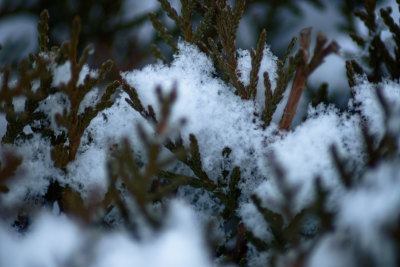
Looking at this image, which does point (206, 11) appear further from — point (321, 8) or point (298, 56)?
point (321, 8)

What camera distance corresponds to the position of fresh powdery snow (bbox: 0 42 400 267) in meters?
0.91

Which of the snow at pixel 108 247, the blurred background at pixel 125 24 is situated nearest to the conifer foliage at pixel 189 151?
the snow at pixel 108 247

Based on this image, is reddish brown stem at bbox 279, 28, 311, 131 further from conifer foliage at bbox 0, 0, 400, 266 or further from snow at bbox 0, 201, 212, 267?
snow at bbox 0, 201, 212, 267

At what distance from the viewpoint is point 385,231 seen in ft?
2.52

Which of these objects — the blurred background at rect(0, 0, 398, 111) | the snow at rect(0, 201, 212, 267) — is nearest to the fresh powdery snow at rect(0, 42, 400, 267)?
the snow at rect(0, 201, 212, 267)

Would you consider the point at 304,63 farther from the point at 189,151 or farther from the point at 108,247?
the point at 108,247

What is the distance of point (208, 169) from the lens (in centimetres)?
146

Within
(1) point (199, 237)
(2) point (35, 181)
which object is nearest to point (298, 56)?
(1) point (199, 237)

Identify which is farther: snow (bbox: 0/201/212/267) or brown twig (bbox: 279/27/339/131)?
brown twig (bbox: 279/27/339/131)

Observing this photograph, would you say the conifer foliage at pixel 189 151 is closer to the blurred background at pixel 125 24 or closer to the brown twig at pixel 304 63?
the brown twig at pixel 304 63

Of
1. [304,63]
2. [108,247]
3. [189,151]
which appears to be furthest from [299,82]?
[108,247]

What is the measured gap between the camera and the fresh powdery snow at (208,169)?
0.91m

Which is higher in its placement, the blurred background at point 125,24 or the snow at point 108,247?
the blurred background at point 125,24

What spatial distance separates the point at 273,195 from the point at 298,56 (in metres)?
0.51
